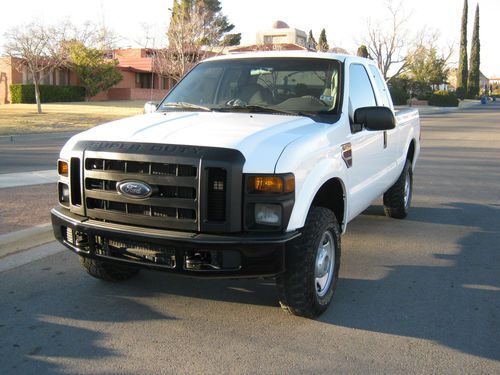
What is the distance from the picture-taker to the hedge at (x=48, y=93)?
3919cm

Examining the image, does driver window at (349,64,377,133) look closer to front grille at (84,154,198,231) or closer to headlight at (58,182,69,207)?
front grille at (84,154,198,231)

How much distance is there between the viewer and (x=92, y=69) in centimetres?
4175

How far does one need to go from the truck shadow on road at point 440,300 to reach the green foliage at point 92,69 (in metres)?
36.9

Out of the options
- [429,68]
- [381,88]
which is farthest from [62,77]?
[381,88]

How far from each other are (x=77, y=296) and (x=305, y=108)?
2480 millimetres

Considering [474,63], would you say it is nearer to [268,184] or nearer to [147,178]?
[268,184]

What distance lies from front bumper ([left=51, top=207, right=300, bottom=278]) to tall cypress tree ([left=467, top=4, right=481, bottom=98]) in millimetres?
81115

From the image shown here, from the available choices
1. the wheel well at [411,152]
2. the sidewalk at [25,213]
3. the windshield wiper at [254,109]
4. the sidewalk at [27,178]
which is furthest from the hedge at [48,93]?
the windshield wiper at [254,109]

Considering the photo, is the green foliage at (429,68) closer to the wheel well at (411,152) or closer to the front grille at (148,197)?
the wheel well at (411,152)

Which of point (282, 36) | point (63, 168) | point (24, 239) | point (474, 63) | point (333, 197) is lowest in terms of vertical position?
point (24, 239)

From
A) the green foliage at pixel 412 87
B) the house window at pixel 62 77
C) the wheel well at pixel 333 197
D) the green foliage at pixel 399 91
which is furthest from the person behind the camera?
the green foliage at pixel 412 87

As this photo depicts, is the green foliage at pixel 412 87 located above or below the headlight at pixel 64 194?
above

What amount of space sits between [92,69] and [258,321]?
40868mm

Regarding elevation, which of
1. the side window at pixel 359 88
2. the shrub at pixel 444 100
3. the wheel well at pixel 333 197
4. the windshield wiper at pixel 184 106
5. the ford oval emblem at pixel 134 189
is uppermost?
the shrub at pixel 444 100
